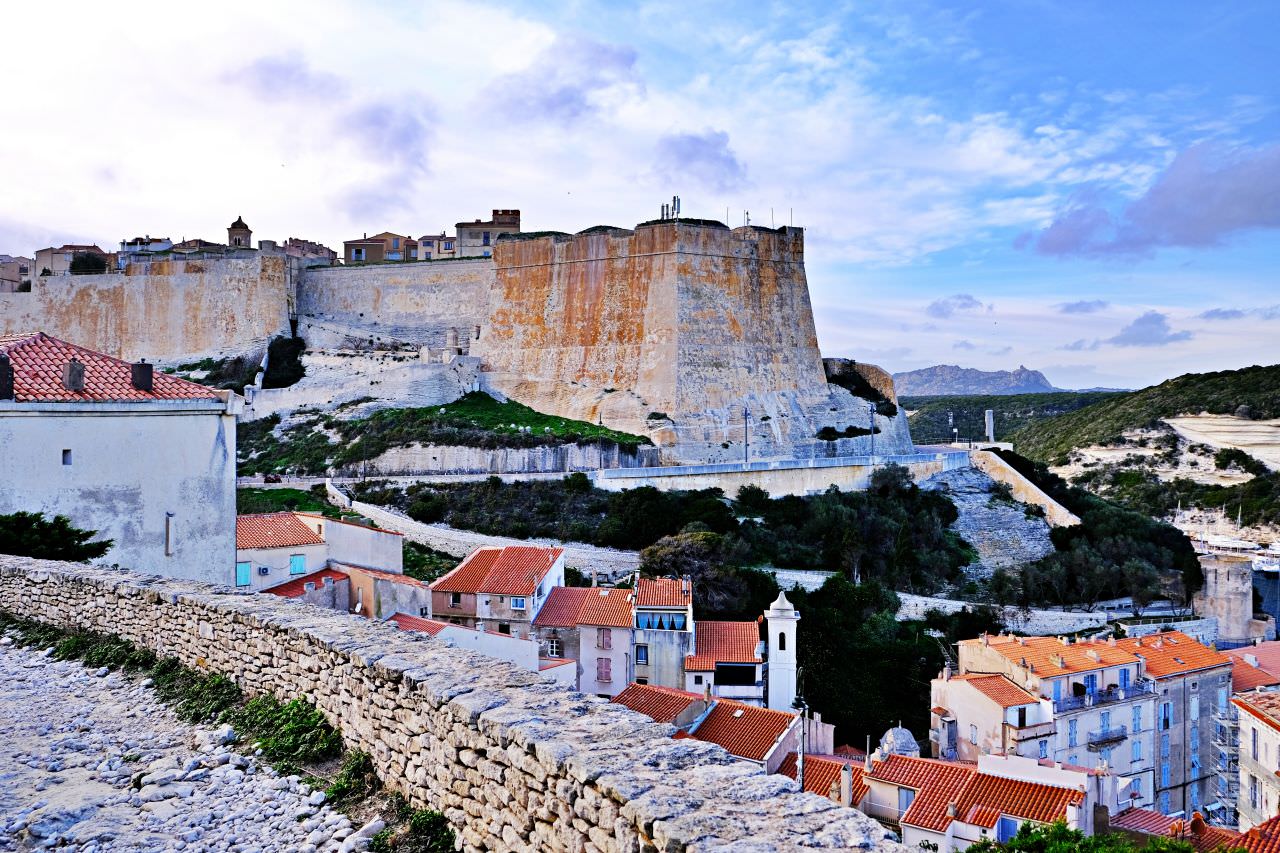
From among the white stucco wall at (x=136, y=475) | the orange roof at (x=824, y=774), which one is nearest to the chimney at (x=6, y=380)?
the white stucco wall at (x=136, y=475)

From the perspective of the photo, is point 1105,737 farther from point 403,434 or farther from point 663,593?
point 403,434

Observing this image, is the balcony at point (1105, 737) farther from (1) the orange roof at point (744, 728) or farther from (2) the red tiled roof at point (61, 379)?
(2) the red tiled roof at point (61, 379)

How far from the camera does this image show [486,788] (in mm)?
4180

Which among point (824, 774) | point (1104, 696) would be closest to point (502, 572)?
point (824, 774)

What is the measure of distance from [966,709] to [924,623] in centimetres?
873

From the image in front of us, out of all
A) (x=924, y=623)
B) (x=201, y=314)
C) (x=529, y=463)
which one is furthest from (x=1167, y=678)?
(x=201, y=314)

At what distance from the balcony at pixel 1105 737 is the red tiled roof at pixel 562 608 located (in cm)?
1088

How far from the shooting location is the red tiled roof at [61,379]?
41.1 ft

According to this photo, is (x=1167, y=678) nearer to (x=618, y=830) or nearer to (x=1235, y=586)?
(x=1235, y=586)

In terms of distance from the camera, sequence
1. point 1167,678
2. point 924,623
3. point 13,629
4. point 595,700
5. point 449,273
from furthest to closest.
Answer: point 449,273 → point 924,623 → point 1167,678 → point 13,629 → point 595,700

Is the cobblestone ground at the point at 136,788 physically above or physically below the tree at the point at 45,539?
below

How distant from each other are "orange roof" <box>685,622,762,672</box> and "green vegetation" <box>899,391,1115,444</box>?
224 feet

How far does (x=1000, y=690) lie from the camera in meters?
21.3

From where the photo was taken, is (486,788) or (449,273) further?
(449,273)
